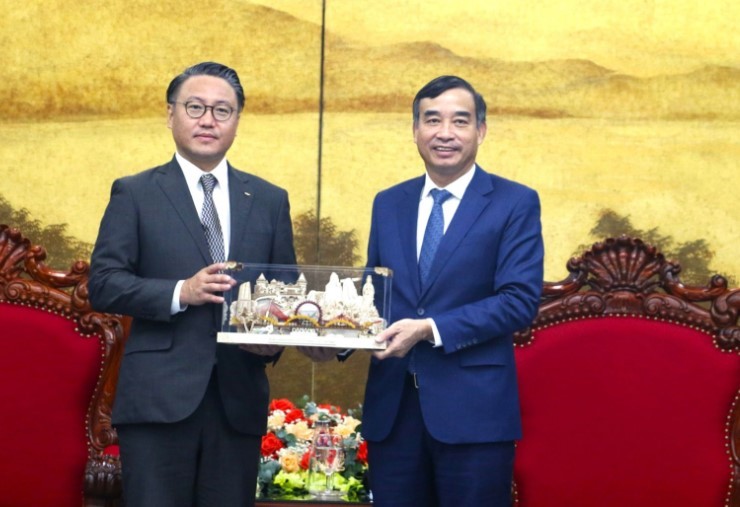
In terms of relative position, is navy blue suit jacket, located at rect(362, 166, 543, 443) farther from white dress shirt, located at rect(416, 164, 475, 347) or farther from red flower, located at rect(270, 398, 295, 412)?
red flower, located at rect(270, 398, 295, 412)

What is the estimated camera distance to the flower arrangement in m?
3.60

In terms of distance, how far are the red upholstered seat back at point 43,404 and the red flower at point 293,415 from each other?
0.68 m

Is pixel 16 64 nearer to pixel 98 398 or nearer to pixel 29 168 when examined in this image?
pixel 29 168

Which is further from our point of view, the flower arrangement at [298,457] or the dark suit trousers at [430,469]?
the flower arrangement at [298,457]

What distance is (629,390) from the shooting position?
12.6ft

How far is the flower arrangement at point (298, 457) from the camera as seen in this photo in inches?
142

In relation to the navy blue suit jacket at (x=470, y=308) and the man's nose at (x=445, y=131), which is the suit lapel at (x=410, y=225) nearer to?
the navy blue suit jacket at (x=470, y=308)

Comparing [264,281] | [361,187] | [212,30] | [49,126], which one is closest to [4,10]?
[49,126]

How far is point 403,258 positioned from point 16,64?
244 cm

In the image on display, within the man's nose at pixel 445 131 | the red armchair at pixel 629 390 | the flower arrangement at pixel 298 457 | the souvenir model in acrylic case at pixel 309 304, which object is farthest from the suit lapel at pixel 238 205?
the red armchair at pixel 629 390

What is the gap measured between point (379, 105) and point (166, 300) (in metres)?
2.10

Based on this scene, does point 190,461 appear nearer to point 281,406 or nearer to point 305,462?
point 305,462

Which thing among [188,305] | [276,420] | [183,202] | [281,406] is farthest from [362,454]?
[183,202]

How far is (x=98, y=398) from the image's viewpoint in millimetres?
3973
